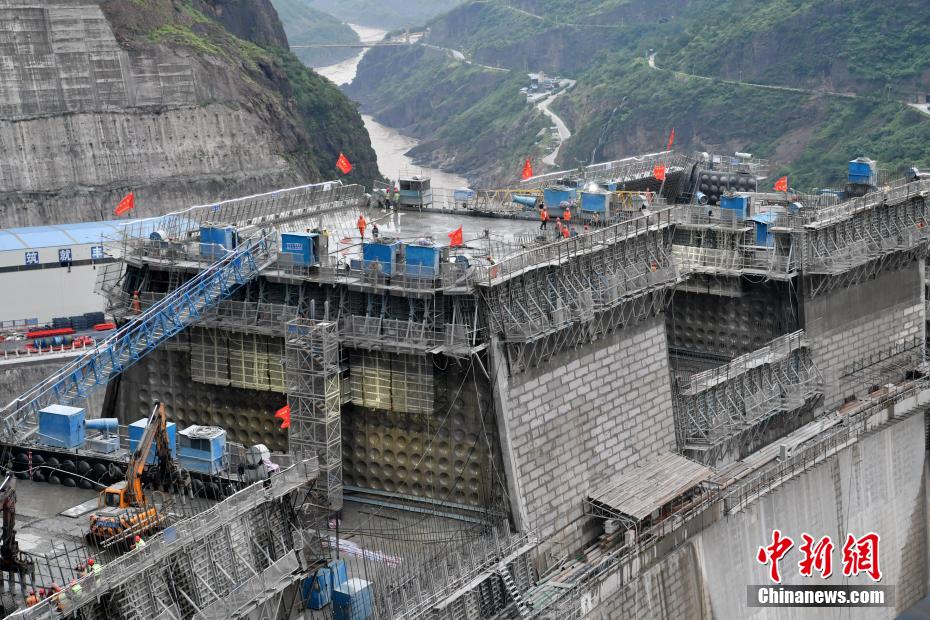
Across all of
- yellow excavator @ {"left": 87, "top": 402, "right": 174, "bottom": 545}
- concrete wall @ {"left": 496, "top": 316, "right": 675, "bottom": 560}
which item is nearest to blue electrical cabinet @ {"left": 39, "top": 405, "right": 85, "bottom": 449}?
yellow excavator @ {"left": 87, "top": 402, "right": 174, "bottom": 545}

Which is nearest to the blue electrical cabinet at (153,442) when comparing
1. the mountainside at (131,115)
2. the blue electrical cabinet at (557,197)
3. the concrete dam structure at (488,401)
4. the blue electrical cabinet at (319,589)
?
the concrete dam structure at (488,401)

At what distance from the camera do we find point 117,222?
11181 cm

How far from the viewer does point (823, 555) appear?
6962 centimetres

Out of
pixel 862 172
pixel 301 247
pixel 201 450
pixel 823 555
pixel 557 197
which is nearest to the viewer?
pixel 201 450

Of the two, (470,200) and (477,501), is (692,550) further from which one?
(470,200)

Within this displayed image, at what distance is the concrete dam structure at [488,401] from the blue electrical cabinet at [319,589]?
157 millimetres

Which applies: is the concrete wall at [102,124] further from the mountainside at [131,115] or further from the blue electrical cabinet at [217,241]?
the blue electrical cabinet at [217,241]

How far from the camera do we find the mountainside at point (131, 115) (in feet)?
417

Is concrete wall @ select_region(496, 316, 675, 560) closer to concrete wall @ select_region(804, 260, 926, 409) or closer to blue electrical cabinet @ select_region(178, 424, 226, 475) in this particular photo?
blue electrical cabinet @ select_region(178, 424, 226, 475)

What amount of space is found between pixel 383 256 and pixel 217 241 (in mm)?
7881

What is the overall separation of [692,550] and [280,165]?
9670 centimetres

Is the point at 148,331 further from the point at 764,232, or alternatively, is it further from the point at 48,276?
the point at 48,276

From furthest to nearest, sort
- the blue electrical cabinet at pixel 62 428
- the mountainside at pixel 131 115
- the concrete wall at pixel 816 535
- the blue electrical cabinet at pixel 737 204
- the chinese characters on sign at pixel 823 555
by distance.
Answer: the mountainside at pixel 131 115 → the blue electrical cabinet at pixel 737 204 → the chinese characters on sign at pixel 823 555 → the concrete wall at pixel 816 535 → the blue electrical cabinet at pixel 62 428

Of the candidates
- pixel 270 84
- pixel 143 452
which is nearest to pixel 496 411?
pixel 143 452
